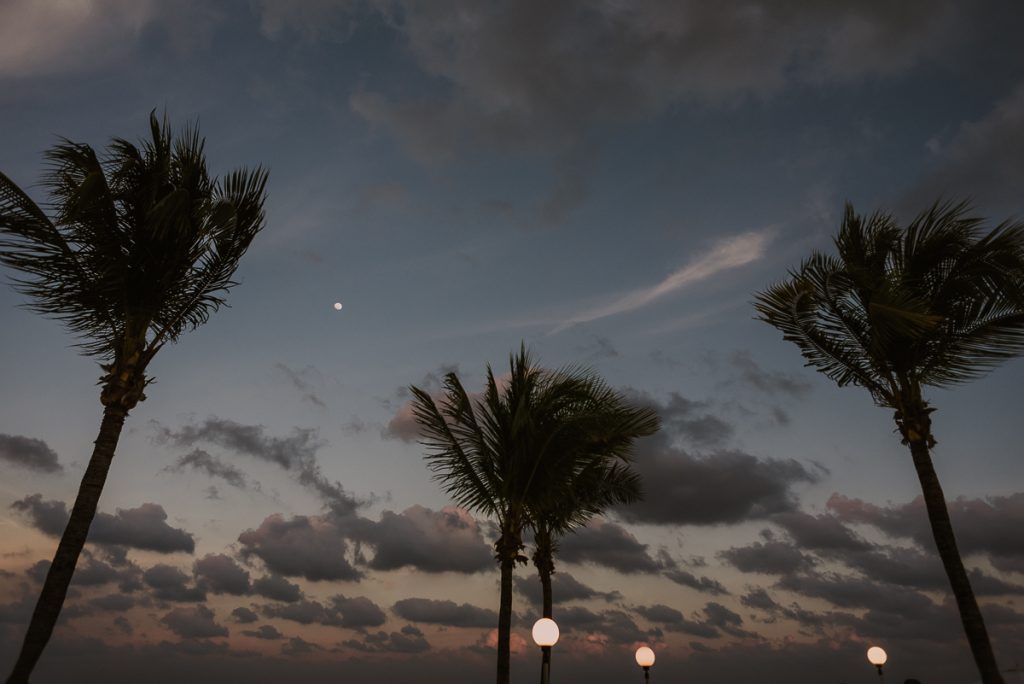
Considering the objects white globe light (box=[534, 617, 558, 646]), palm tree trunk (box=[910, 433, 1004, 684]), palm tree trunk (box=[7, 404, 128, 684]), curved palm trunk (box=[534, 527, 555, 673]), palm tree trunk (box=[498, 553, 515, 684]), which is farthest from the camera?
curved palm trunk (box=[534, 527, 555, 673])

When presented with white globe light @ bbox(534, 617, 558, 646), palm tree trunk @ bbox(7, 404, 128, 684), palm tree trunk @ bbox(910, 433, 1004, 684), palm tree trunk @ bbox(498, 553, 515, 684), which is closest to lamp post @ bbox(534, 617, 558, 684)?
white globe light @ bbox(534, 617, 558, 646)

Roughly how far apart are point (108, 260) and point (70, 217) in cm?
114

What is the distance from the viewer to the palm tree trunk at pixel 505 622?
15062mm

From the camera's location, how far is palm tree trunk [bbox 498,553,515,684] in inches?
593

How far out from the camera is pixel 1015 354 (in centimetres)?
1278

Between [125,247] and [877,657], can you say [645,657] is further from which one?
[125,247]

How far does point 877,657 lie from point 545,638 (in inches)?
368

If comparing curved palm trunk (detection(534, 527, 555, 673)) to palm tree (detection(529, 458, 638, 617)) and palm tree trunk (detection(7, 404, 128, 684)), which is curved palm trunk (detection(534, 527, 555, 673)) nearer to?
palm tree (detection(529, 458, 638, 617))

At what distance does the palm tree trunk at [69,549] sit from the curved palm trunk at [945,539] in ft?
44.9

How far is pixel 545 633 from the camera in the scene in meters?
11.7

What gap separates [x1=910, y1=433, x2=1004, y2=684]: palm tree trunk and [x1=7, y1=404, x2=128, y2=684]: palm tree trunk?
1375 cm

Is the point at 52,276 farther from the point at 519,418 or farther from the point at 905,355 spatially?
the point at 905,355

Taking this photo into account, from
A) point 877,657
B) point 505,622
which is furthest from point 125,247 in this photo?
point 877,657

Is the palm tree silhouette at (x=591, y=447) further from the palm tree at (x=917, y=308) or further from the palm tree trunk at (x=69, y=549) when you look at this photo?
the palm tree trunk at (x=69, y=549)
